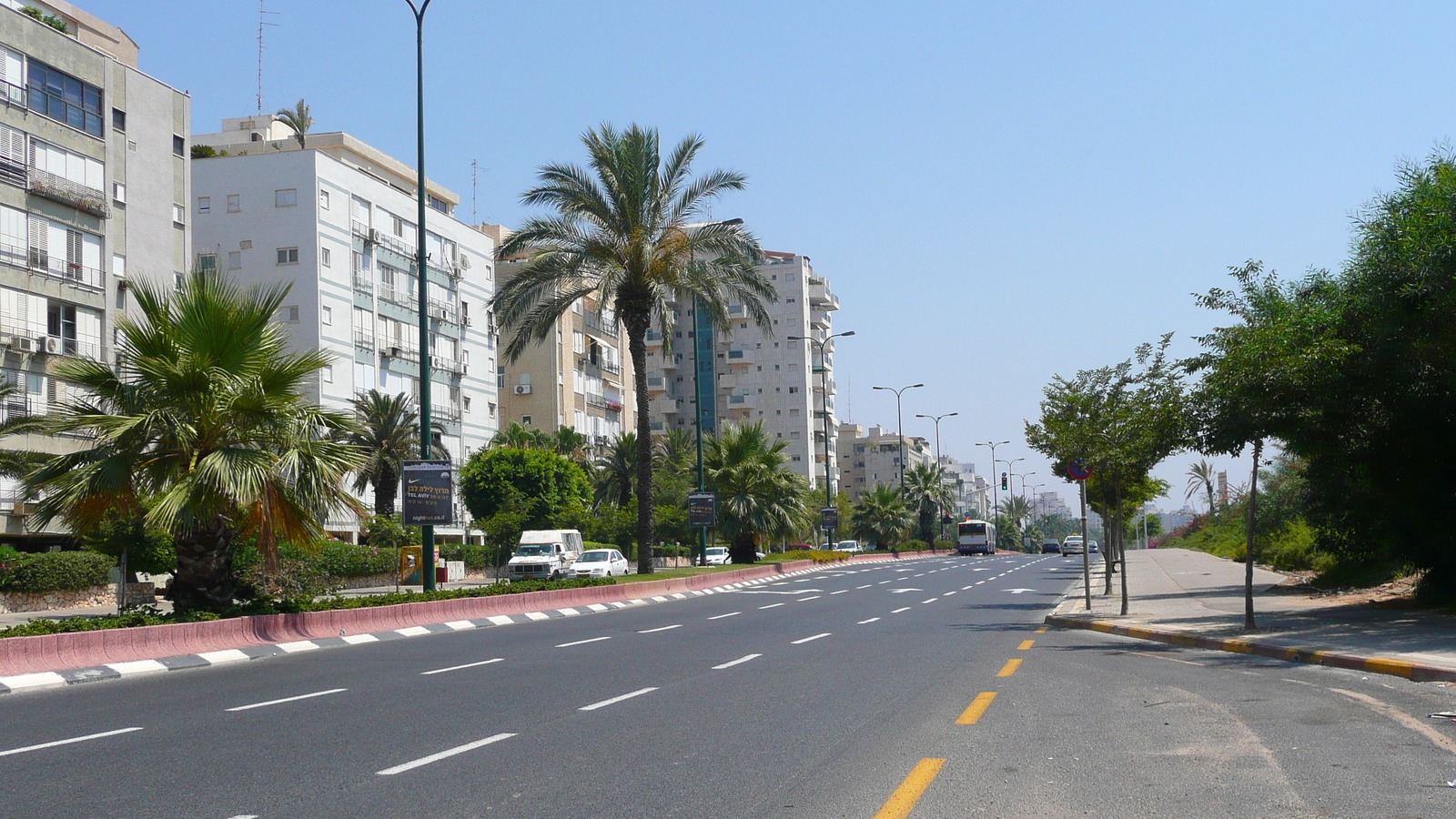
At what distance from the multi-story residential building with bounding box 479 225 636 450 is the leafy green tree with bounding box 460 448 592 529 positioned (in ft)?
56.0

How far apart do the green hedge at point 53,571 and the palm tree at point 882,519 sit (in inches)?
3045

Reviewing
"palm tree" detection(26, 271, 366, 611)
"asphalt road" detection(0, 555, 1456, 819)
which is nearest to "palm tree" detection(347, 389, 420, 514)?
"palm tree" detection(26, 271, 366, 611)

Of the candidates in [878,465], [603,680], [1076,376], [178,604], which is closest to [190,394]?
[178,604]

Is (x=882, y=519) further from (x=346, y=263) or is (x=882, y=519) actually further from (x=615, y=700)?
(x=615, y=700)

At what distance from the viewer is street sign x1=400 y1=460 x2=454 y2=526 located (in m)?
24.9

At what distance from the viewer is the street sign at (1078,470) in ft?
80.4

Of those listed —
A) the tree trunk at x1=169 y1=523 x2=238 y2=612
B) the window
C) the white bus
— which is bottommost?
the white bus

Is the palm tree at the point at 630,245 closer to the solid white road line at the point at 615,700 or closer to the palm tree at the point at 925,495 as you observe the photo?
the solid white road line at the point at 615,700

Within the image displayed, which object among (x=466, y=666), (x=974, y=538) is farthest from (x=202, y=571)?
(x=974, y=538)

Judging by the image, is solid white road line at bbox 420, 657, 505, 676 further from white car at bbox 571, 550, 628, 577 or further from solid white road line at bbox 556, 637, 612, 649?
white car at bbox 571, 550, 628, 577

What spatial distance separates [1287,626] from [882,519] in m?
87.6

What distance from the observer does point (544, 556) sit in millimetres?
47750

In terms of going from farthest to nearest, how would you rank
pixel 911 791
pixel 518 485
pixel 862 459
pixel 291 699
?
pixel 862 459
pixel 518 485
pixel 291 699
pixel 911 791

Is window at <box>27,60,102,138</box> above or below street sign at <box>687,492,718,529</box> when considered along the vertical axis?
above
